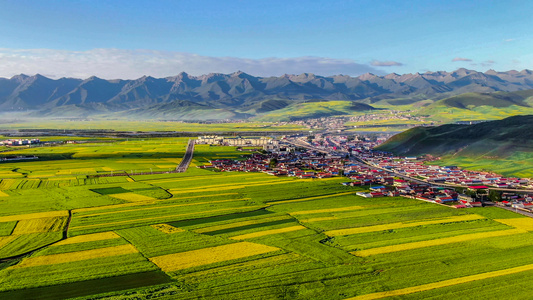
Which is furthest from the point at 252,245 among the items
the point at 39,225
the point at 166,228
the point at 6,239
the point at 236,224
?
the point at 39,225

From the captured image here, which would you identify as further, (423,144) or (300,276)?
(423,144)

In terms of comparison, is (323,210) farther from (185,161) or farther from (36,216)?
(185,161)

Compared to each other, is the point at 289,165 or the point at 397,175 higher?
the point at 397,175

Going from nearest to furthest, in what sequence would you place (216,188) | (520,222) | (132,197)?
1. (520,222)
2. (132,197)
3. (216,188)

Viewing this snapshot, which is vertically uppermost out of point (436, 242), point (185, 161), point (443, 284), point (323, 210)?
point (436, 242)

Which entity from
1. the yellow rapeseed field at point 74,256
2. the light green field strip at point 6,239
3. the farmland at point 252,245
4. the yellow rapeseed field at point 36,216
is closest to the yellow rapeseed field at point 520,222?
the farmland at point 252,245

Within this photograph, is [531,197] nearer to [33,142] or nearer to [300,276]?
[300,276]

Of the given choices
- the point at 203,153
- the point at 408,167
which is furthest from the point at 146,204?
the point at 203,153
